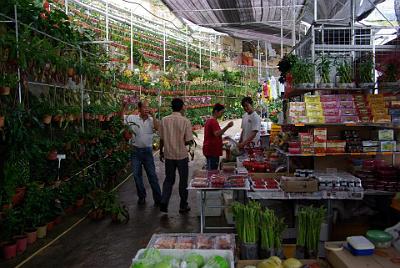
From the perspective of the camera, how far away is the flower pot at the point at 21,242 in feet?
15.8

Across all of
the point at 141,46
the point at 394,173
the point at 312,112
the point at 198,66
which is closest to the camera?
the point at 394,173

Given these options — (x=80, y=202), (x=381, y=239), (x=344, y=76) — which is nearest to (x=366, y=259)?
(x=381, y=239)

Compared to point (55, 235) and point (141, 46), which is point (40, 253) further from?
point (141, 46)

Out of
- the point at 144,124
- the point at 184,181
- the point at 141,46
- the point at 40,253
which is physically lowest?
the point at 40,253

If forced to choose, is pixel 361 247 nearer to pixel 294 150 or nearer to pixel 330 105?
pixel 294 150

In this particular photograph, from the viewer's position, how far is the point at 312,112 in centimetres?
511

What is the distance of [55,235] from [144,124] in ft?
7.72

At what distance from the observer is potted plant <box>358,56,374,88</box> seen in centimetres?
514

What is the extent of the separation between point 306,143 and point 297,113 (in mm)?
396

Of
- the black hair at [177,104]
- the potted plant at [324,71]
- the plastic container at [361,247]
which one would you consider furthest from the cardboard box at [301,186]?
the black hair at [177,104]

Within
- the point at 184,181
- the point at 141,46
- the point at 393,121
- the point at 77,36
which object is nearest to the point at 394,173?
the point at 393,121

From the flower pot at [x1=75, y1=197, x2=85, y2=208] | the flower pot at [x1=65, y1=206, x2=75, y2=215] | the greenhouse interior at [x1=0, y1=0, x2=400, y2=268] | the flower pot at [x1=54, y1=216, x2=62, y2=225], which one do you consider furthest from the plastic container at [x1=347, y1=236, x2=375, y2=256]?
the flower pot at [x1=75, y1=197, x2=85, y2=208]

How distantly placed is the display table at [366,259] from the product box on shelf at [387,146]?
2264 mm

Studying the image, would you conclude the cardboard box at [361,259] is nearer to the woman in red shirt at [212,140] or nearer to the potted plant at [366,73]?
the potted plant at [366,73]
